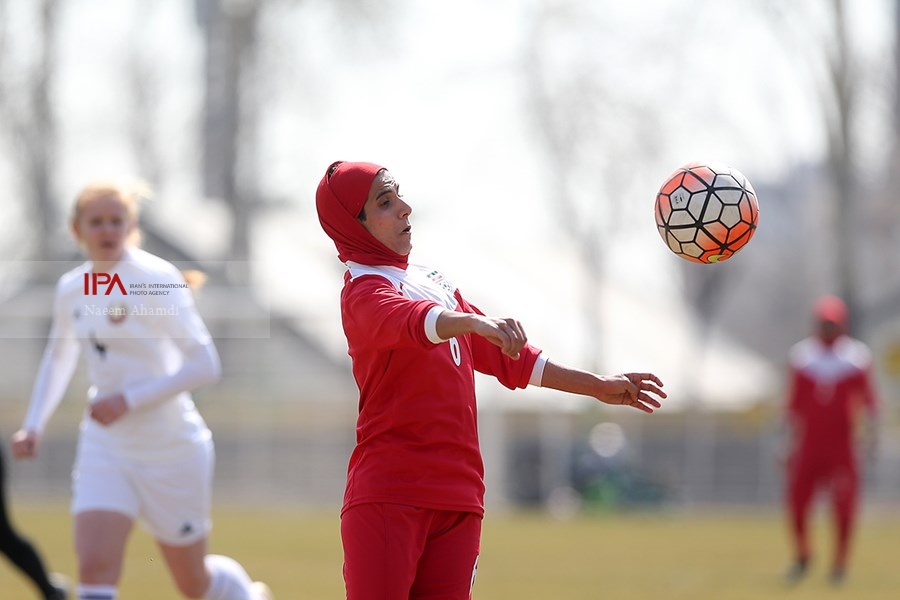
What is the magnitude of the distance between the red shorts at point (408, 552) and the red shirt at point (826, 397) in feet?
29.0

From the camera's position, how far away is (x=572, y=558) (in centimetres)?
1451

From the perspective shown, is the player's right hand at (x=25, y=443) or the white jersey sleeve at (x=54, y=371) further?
the white jersey sleeve at (x=54, y=371)

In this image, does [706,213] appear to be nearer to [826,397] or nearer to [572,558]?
[826,397]

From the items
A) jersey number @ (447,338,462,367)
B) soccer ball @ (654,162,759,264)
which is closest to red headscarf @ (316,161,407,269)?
jersey number @ (447,338,462,367)

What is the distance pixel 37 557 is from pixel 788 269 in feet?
158

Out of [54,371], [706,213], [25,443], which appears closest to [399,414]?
[706,213]

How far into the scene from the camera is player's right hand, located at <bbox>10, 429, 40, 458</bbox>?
22.8ft

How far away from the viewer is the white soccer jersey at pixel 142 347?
22.2ft

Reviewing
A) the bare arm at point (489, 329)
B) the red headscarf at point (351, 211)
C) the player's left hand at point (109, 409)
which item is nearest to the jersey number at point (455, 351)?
the red headscarf at point (351, 211)

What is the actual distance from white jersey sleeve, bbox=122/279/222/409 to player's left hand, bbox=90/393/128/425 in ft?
0.19

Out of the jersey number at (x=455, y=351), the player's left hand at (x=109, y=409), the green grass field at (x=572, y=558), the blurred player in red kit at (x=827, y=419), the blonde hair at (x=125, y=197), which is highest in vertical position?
the blonde hair at (x=125, y=197)

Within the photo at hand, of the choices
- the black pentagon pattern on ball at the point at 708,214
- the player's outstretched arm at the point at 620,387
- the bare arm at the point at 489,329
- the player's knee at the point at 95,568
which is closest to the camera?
the bare arm at the point at 489,329

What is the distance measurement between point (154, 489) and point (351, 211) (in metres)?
2.19

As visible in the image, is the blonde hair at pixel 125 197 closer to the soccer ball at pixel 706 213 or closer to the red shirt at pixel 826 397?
the soccer ball at pixel 706 213
